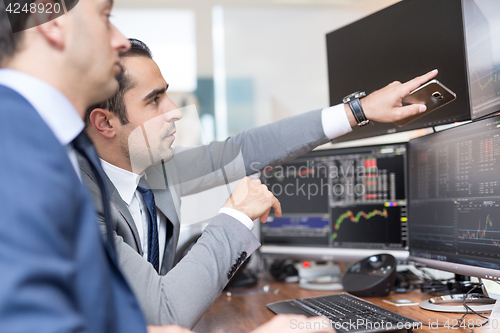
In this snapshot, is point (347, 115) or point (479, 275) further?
point (347, 115)

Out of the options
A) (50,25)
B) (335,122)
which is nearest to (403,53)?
(335,122)

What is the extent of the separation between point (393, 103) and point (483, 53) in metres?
0.25

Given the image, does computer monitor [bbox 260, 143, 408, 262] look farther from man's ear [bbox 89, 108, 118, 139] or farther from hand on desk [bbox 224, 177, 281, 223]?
man's ear [bbox 89, 108, 118, 139]

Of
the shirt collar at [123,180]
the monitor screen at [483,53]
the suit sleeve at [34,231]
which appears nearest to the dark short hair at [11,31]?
the suit sleeve at [34,231]

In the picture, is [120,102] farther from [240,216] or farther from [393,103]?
[393,103]

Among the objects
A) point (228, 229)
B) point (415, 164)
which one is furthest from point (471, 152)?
point (228, 229)

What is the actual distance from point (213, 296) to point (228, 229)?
0.14 meters

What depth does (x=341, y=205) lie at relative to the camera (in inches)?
61.8

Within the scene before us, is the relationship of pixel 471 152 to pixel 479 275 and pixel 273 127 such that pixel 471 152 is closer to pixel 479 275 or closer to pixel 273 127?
pixel 479 275

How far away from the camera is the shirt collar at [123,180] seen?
1.11 meters

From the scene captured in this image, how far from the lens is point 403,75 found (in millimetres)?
1239

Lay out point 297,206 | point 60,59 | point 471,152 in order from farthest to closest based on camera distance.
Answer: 1. point 297,206
2. point 471,152
3. point 60,59

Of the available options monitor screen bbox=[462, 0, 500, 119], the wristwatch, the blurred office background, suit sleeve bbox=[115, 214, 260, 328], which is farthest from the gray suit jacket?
the blurred office background

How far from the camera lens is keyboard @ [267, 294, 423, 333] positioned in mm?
846
